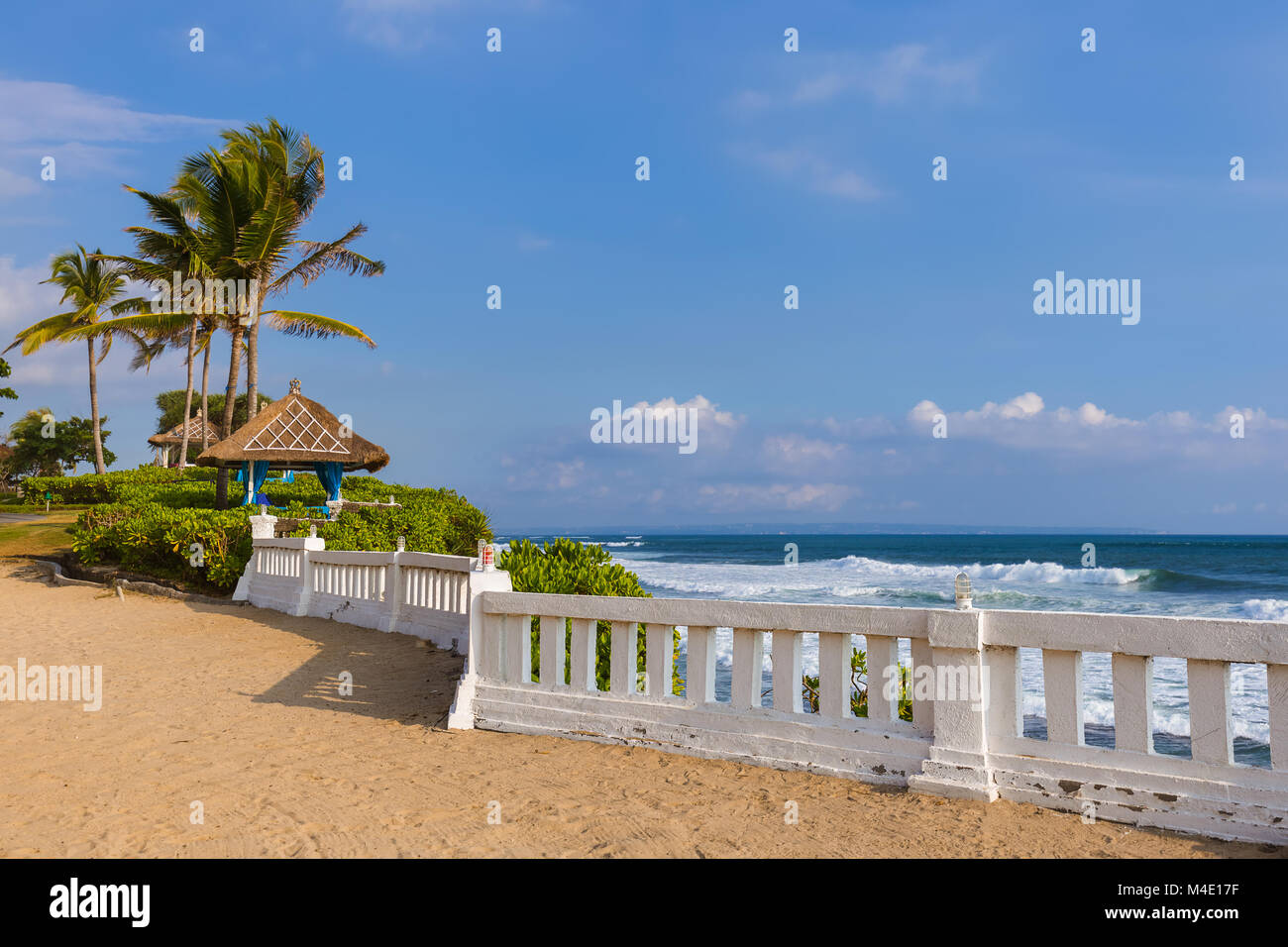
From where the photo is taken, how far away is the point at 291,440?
1856cm

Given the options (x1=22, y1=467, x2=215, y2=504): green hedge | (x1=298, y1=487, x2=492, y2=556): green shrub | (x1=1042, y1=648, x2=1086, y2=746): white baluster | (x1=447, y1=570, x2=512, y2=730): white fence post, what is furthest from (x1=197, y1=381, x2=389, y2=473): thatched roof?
(x1=1042, y1=648, x2=1086, y2=746): white baluster

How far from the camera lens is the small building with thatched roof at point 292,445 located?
60.5 ft

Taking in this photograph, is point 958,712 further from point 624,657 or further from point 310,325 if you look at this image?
point 310,325

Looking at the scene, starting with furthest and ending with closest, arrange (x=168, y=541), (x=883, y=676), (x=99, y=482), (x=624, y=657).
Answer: (x=99, y=482) < (x=168, y=541) < (x=624, y=657) < (x=883, y=676)

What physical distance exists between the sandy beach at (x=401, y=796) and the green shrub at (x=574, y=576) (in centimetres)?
124

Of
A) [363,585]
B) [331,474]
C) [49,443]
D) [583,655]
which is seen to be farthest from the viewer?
[49,443]

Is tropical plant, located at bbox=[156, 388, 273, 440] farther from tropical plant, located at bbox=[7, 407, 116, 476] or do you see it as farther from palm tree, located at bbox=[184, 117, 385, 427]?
palm tree, located at bbox=[184, 117, 385, 427]

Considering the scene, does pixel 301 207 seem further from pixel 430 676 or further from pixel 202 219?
pixel 430 676

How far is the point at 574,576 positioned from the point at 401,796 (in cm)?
393

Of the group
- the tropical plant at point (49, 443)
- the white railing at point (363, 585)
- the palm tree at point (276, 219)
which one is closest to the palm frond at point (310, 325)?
the palm tree at point (276, 219)

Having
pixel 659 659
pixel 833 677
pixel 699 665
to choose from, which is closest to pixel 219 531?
pixel 659 659

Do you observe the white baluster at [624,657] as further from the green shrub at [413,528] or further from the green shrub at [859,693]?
the green shrub at [413,528]
